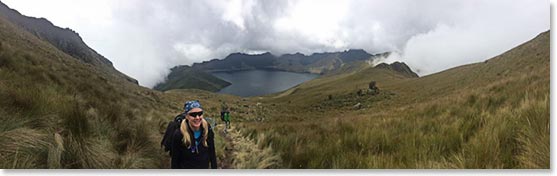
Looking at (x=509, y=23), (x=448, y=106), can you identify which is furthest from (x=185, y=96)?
(x=509, y=23)

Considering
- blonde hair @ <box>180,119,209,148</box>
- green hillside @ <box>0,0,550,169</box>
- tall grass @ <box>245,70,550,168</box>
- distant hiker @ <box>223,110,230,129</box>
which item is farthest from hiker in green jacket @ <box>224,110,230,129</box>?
blonde hair @ <box>180,119,209,148</box>

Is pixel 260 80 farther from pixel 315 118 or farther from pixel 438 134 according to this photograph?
pixel 438 134

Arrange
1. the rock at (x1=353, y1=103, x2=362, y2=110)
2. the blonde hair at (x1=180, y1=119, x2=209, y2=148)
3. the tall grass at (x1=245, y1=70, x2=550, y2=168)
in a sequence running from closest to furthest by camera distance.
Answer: the tall grass at (x1=245, y1=70, x2=550, y2=168), the blonde hair at (x1=180, y1=119, x2=209, y2=148), the rock at (x1=353, y1=103, x2=362, y2=110)

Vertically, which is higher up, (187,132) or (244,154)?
(187,132)

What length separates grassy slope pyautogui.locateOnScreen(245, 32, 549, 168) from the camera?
7.93 ft

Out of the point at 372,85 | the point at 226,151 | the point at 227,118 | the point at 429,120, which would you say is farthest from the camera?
the point at 372,85

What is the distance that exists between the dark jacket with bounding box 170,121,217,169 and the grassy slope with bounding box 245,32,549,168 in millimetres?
665

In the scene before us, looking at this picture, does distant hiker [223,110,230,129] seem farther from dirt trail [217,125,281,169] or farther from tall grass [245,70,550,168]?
tall grass [245,70,550,168]

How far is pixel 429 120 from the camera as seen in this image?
126 inches

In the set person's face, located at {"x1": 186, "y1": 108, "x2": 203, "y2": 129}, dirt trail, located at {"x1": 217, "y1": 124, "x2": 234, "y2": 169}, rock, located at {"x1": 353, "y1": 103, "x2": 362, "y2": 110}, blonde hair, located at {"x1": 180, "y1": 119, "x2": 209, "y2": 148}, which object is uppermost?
rock, located at {"x1": 353, "y1": 103, "x2": 362, "y2": 110}

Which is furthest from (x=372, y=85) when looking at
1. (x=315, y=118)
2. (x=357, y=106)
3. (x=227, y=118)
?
(x=227, y=118)

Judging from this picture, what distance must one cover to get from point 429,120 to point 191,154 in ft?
7.15

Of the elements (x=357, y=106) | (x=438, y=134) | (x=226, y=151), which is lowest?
(x=226, y=151)

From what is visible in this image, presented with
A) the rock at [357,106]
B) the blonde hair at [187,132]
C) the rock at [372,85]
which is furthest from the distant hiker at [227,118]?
the rock at [372,85]
